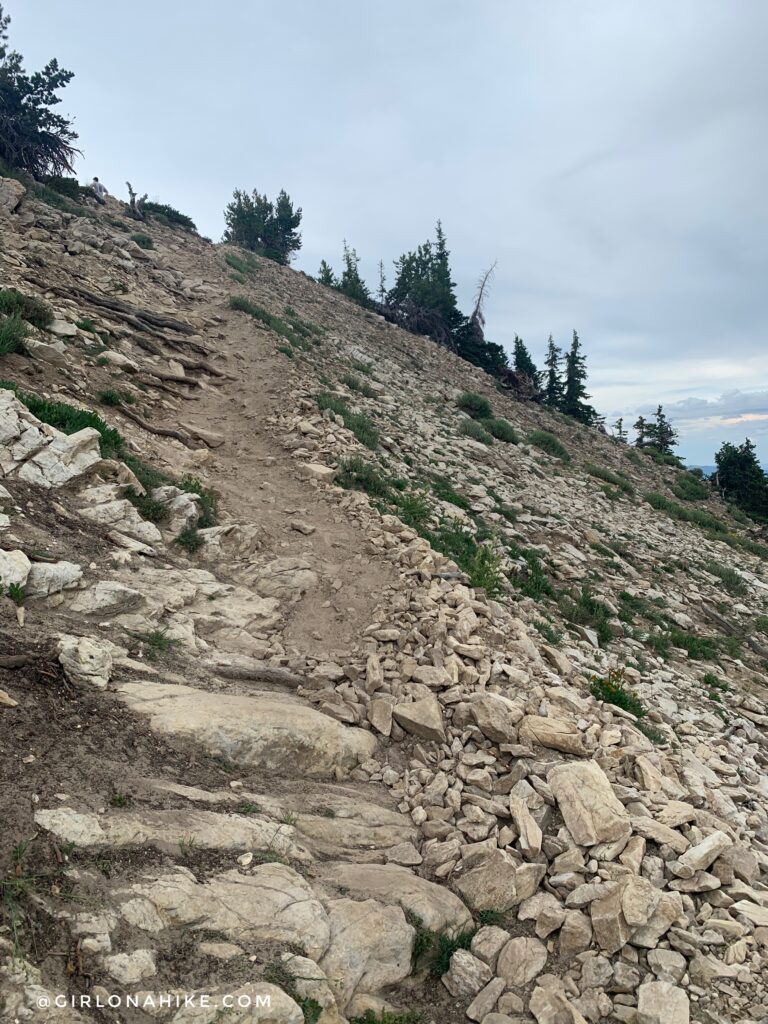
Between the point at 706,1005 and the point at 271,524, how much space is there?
792 cm

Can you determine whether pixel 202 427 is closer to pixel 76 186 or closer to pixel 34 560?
pixel 34 560

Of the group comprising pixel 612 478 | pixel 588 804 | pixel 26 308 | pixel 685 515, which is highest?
pixel 26 308

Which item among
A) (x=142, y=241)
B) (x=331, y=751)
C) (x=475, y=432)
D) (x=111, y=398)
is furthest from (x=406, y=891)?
(x=142, y=241)

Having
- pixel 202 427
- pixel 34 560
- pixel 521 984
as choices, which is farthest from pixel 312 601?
pixel 202 427

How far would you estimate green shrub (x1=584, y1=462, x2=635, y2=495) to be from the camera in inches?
911

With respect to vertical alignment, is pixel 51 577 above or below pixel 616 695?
above

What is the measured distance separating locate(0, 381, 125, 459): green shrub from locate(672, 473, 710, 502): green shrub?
2672 centimetres

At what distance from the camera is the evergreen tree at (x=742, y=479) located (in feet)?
108

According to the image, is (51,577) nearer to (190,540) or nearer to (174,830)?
(190,540)

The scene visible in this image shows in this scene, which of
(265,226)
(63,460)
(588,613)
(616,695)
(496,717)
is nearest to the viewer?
A: (496,717)

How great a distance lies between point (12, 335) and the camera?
32.4 feet

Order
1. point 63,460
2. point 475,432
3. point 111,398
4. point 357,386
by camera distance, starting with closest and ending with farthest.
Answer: point 63,460 < point 111,398 < point 357,386 < point 475,432

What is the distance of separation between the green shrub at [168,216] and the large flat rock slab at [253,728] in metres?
41.4

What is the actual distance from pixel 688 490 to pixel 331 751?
93.4 feet
